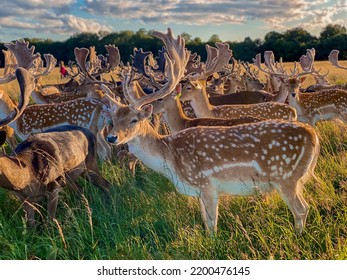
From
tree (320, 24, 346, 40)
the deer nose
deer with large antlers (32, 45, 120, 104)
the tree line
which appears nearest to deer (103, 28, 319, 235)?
the deer nose

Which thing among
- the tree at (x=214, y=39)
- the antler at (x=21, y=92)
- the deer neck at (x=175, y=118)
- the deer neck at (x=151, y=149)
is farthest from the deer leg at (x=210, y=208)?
the tree at (x=214, y=39)

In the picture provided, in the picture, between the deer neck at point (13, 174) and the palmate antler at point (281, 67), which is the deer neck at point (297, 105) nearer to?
the palmate antler at point (281, 67)

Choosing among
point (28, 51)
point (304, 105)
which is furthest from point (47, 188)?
point (304, 105)

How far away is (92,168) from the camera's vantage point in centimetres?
452

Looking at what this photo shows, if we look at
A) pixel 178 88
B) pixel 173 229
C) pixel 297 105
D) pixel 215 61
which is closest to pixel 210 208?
pixel 173 229

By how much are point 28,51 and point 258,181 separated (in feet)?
12.0

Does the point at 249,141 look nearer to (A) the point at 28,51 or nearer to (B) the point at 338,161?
(B) the point at 338,161

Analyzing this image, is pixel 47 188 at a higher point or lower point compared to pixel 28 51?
lower

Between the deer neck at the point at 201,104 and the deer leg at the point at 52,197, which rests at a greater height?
the deer neck at the point at 201,104

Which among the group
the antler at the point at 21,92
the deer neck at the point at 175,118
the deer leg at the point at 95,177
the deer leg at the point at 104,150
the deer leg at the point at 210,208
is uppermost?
the antler at the point at 21,92

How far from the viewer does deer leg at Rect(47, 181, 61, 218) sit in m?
3.77

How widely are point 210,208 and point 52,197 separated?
1.23 meters

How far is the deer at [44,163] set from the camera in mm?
3436

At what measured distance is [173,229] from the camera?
3529 millimetres
